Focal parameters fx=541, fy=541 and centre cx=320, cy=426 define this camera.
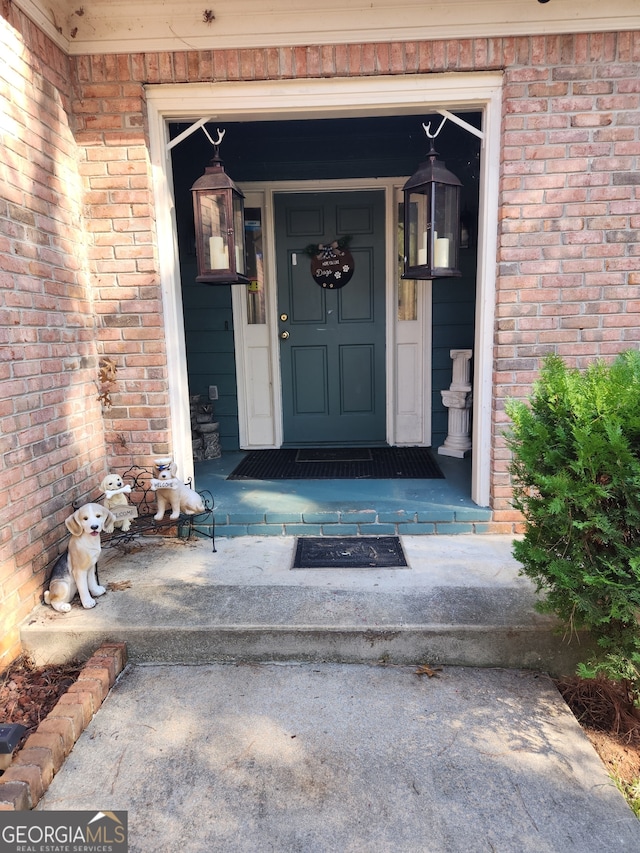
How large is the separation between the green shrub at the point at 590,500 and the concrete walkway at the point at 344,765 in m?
0.34

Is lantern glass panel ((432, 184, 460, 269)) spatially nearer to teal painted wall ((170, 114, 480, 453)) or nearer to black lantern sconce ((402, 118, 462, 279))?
black lantern sconce ((402, 118, 462, 279))

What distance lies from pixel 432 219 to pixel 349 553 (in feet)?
5.63

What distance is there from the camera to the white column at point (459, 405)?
12.9ft

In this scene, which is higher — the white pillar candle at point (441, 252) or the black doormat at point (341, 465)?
the white pillar candle at point (441, 252)

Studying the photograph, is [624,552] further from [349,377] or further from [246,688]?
[349,377]

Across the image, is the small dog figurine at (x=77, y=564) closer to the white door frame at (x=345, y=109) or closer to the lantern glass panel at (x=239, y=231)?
the white door frame at (x=345, y=109)

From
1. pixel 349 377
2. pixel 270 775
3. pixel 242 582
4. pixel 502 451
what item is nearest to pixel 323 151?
pixel 349 377

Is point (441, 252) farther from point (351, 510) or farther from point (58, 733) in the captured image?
point (58, 733)

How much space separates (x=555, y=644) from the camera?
6.82 ft

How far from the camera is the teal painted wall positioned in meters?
3.84

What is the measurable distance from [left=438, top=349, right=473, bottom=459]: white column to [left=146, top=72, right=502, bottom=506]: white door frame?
0.96 meters

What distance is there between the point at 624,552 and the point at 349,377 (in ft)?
9.36

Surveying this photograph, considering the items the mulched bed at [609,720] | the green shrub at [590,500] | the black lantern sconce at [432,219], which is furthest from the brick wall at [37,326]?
the mulched bed at [609,720]

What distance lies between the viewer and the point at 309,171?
159 inches
